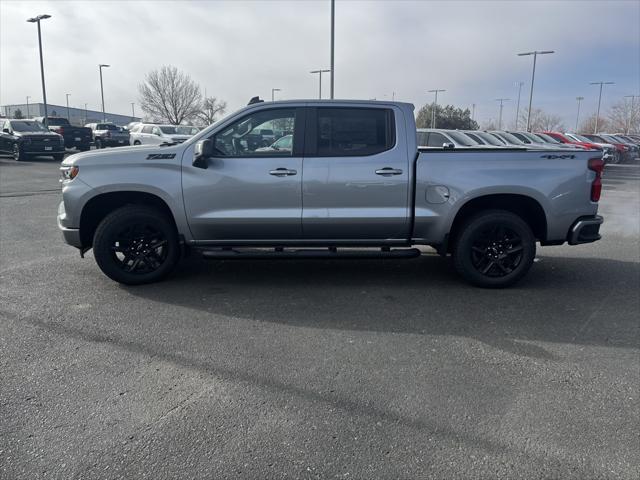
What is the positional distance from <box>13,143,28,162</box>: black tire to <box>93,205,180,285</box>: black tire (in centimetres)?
2166

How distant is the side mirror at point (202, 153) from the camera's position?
5.16 m

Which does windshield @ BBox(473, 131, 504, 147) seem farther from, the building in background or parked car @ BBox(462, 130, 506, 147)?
the building in background

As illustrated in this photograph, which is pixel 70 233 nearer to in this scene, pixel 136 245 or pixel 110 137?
pixel 136 245

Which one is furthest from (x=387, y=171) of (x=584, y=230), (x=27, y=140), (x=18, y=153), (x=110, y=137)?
(x=110, y=137)

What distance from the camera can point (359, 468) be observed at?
2701 millimetres

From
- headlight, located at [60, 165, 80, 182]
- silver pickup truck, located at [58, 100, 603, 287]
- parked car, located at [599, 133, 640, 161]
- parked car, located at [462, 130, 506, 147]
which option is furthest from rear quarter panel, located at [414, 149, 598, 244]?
parked car, located at [599, 133, 640, 161]

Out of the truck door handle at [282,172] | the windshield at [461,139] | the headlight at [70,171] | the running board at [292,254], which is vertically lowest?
the running board at [292,254]

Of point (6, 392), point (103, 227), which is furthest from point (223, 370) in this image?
point (103, 227)

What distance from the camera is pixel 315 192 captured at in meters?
5.39

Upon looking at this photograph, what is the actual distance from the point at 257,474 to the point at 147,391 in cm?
115

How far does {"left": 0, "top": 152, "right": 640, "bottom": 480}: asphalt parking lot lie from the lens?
2.79 meters

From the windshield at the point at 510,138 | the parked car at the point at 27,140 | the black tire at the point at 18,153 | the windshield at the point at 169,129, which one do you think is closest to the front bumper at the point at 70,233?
the windshield at the point at 510,138

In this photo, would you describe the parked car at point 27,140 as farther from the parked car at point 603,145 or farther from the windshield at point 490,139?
the parked car at point 603,145

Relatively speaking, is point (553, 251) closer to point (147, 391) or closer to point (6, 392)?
point (147, 391)
